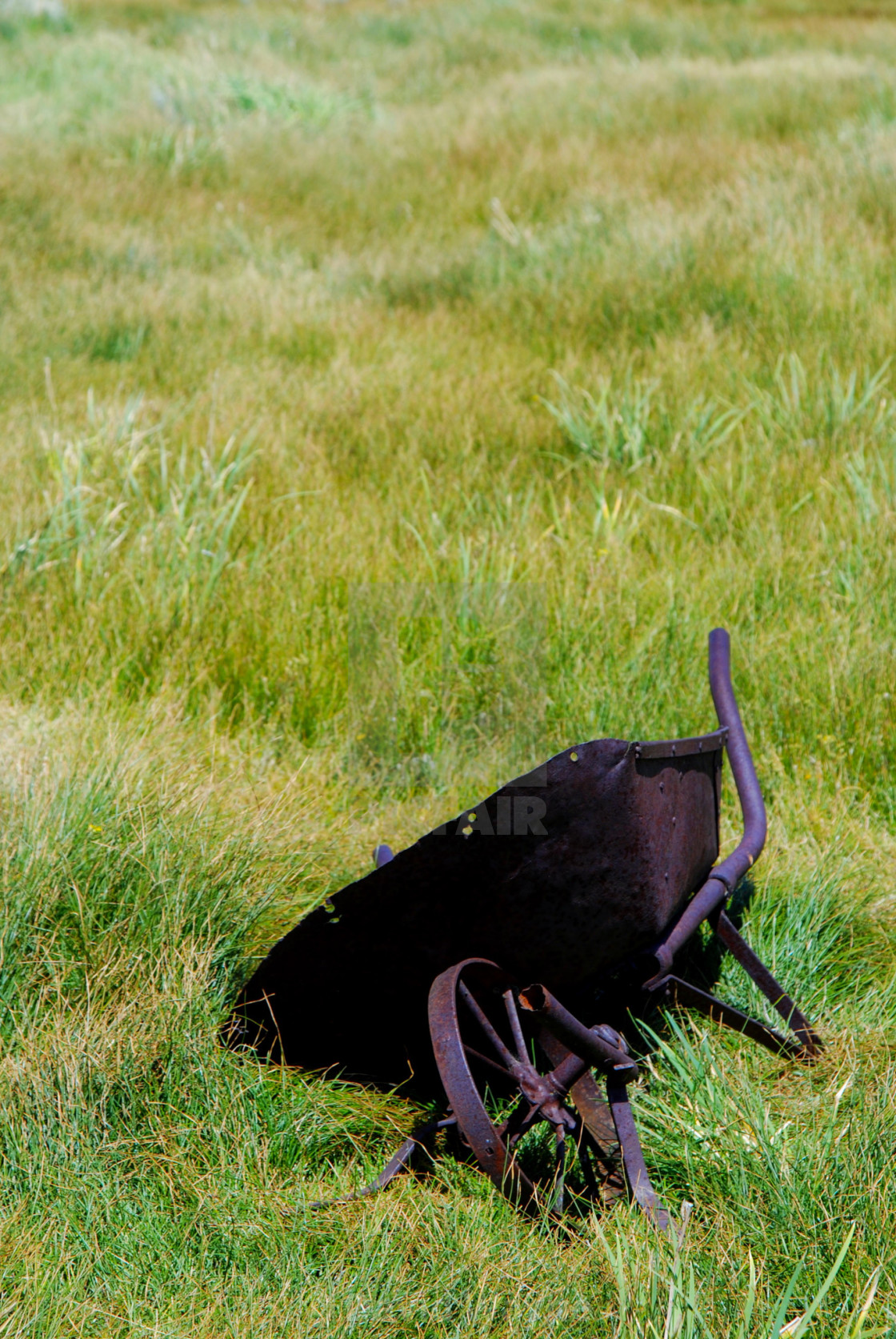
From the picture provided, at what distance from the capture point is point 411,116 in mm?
10359

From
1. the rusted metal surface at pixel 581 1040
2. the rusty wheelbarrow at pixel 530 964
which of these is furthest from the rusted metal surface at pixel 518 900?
the rusted metal surface at pixel 581 1040

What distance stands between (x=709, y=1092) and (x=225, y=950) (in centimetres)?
88

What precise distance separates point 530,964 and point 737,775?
0.63m

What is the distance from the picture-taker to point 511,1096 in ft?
6.04

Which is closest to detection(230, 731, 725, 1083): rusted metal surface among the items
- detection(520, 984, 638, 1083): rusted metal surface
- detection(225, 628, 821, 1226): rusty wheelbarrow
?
detection(225, 628, 821, 1226): rusty wheelbarrow

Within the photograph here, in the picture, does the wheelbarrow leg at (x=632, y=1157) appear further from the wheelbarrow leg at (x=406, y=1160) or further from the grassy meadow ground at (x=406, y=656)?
the wheelbarrow leg at (x=406, y=1160)

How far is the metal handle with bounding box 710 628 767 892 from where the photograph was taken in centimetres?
196

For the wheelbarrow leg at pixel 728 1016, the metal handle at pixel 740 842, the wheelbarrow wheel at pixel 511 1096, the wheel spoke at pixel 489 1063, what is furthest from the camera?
the wheelbarrow leg at pixel 728 1016

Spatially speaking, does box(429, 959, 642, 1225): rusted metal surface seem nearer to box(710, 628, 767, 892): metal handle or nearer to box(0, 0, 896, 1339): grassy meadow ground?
box(0, 0, 896, 1339): grassy meadow ground

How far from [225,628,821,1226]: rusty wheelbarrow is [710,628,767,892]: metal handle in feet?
0.04

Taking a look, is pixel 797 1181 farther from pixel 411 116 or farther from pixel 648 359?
pixel 411 116

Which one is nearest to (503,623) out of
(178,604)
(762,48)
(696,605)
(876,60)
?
(696,605)

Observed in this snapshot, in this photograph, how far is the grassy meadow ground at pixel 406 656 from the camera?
1568mm

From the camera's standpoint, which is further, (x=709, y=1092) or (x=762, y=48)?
(x=762, y=48)
